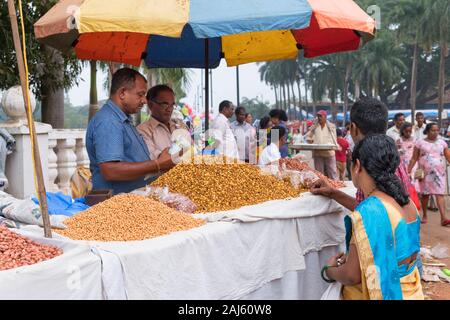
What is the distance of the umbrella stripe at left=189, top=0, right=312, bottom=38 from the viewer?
2951mm

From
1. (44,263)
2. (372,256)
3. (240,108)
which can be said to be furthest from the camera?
(240,108)

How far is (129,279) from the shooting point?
6.61ft

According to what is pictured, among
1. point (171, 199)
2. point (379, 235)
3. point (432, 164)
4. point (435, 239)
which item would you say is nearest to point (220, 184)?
point (171, 199)

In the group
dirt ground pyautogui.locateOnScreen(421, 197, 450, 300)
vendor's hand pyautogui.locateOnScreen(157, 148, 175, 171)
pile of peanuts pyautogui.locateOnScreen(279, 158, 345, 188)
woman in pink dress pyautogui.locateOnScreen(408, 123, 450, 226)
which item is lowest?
dirt ground pyautogui.locateOnScreen(421, 197, 450, 300)

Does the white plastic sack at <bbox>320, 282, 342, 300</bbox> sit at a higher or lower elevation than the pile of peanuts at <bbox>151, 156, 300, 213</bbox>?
lower

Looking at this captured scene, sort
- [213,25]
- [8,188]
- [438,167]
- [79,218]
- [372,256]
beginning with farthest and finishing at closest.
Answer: [438,167] < [8,188] < [213,25] < [79,218] < [372,256]

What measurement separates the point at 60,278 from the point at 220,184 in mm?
1440

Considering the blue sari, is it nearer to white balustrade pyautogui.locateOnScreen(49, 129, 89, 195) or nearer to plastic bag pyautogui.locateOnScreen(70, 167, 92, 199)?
plastic bag pyautogui.locateOnScreen(70, 167, 92, 199)

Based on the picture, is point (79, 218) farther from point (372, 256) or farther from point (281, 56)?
point (281, 56)

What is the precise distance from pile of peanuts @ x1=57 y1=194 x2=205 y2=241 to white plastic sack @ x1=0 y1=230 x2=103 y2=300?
0.30 meters

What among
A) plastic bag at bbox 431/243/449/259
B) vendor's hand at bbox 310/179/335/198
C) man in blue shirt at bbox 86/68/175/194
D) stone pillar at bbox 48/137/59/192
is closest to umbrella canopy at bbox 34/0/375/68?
man in blue shirt at bbox 86/68/175/194

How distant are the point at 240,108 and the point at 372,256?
7.50 meters

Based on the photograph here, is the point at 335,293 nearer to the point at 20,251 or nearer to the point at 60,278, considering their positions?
the point at 60,278
